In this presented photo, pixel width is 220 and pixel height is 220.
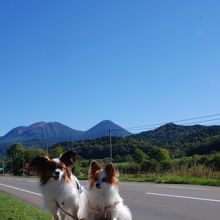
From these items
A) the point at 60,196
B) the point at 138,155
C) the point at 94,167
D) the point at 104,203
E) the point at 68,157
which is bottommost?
the point at 104,203

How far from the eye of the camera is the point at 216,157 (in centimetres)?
5144

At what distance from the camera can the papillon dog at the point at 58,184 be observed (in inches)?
274

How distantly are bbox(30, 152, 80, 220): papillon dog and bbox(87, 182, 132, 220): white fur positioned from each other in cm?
21

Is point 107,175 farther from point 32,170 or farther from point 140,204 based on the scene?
point 140,204

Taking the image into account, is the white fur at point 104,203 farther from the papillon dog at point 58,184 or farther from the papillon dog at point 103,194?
the papillon dog at point 58,184

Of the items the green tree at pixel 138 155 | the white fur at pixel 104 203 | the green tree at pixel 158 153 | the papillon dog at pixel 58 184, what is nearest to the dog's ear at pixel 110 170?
the white fur at pixel 104 203

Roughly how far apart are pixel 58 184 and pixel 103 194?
66cm

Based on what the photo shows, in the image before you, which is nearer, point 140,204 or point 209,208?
point 209,208

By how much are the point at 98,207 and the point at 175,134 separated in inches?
3307

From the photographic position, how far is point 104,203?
23.9 feet

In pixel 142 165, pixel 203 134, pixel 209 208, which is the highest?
pixel 203 134

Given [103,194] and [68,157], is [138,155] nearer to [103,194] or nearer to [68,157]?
[103,194]

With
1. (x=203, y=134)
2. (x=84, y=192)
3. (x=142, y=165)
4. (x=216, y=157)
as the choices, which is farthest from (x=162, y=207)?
(x=203, y=134)

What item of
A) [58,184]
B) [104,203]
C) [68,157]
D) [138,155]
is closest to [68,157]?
[68,157]
